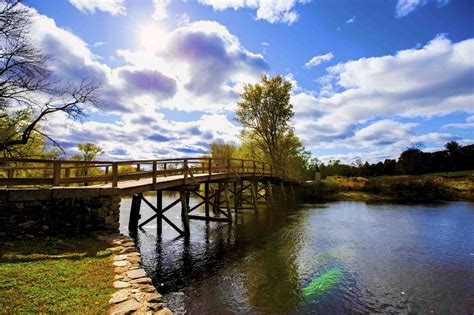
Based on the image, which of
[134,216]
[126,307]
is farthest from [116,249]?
[134,216]

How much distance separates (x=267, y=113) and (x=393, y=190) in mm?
19768

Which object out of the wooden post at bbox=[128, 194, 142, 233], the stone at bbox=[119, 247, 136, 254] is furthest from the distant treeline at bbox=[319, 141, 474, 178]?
the stone at bbox=[119, 247, 136, 254]

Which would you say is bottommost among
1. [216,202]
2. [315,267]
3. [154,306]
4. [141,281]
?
[315,267]

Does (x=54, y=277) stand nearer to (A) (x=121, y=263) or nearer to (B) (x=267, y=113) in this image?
(A) (x=121, y=263)

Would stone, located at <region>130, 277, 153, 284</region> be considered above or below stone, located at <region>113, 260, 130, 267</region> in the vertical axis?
below

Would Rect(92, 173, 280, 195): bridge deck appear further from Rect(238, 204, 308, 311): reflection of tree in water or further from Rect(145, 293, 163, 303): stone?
Rect(145, 293, 163, 303): stone

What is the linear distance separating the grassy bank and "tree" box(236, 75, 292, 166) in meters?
32.5

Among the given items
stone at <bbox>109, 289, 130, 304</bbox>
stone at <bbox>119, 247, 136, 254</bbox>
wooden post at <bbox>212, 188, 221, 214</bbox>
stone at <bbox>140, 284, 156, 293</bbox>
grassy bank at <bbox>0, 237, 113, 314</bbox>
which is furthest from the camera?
wooden post at <bbox>212, 188, 221, 214</bbox>

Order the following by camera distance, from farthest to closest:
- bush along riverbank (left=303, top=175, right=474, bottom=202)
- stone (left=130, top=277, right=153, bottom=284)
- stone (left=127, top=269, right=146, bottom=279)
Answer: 1. bush along riverbank (left=303, top=175, right=474, bottom=202)
2. stone (left=127, top=269, right=146, bottom=279)
3. stone (left=130, top=277, right=153, bottom=284)

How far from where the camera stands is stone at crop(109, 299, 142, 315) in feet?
15.2

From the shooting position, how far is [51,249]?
26.7 ft

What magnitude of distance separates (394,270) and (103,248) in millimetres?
9971

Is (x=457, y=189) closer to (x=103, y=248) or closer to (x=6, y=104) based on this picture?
(x=103, y=248)

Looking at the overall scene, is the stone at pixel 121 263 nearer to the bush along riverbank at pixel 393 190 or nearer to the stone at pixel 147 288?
the stone at pixel 147 288
